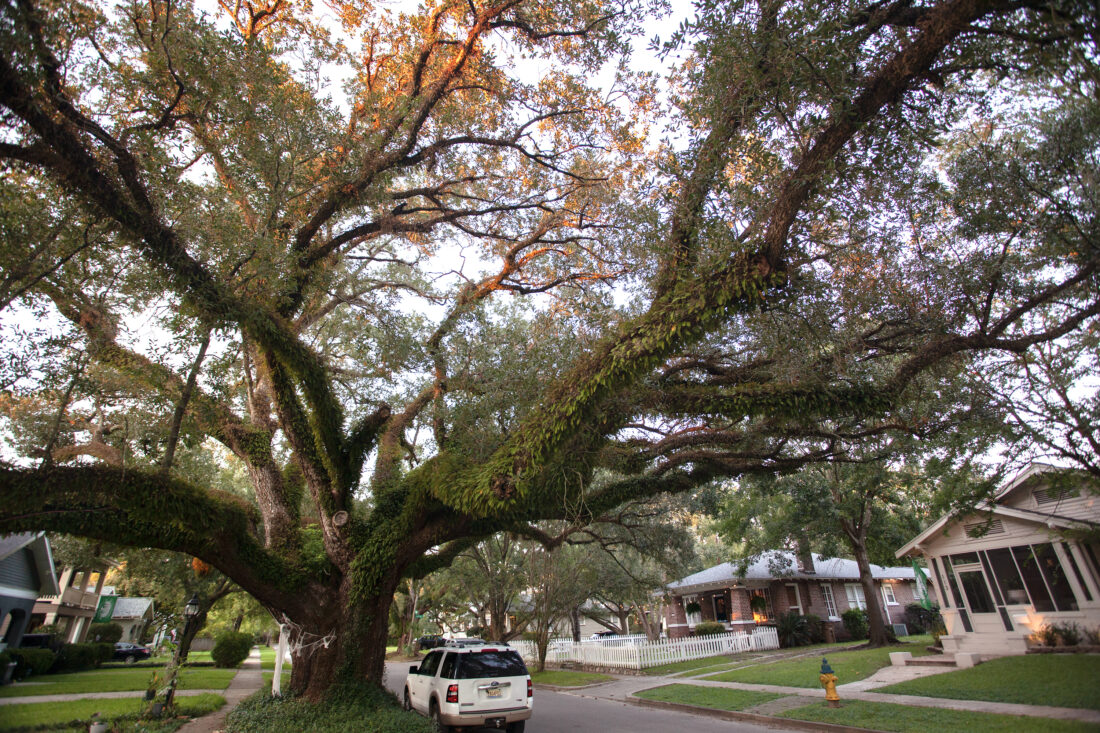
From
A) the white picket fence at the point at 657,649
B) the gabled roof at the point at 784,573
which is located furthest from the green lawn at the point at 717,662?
the gabled roof at the point at 784,573

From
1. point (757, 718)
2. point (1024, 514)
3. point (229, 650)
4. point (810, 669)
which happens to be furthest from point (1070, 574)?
point (229, 650)

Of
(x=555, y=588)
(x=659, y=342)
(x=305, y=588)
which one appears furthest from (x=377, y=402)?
(x=555, y=588)

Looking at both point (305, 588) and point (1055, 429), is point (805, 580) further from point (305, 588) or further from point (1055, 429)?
point (305, 588)

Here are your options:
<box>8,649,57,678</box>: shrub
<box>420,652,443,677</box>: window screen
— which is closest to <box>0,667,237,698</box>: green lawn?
<box>8,649,57,678</box>: shrub

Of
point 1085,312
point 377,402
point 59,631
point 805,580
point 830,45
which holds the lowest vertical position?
point 59,631

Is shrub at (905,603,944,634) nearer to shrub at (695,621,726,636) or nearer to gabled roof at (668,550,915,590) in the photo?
gabled roof at (668,550,915,590)

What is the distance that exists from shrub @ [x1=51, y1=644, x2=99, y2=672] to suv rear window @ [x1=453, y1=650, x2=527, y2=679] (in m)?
23.0

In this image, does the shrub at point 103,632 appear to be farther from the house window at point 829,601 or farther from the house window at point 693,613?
the house window at point 829,601

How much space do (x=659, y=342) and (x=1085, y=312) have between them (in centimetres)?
512

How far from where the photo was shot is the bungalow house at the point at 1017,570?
12.5m

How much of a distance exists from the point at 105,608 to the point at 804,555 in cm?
4675

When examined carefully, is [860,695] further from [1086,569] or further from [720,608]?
[720,608]

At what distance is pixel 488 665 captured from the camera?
9.88 metres

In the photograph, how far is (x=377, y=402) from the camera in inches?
431
